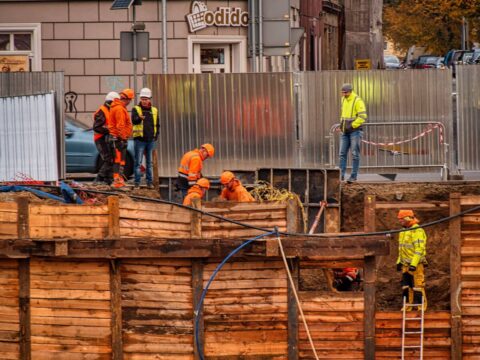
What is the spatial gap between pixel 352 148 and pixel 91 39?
11.3m

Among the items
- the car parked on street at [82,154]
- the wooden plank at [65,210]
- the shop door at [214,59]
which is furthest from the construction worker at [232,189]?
the shop door at [214,59]

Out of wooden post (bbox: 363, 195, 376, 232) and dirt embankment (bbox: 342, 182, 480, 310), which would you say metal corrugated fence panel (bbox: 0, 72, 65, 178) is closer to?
dirt embankment (bbox: 342, 182, 480, 310)

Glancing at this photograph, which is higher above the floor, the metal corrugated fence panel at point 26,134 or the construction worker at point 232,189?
the metal corrugated fence panel at point 26,134

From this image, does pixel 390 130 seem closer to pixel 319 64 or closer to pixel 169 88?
pixel 169 88

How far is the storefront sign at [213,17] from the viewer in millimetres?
36062

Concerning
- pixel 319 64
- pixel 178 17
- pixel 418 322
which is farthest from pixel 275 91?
pixel 319 64

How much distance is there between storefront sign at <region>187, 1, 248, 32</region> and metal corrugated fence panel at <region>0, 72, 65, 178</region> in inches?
368

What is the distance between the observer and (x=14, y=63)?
35.8 m

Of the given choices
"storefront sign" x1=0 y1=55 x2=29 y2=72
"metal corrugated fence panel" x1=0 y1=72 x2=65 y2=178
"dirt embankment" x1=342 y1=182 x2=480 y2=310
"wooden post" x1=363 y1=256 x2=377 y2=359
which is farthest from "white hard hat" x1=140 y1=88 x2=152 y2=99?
"storefront sign" x1=0 y1=55 x2=29 y2=72

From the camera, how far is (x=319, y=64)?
1975 inches

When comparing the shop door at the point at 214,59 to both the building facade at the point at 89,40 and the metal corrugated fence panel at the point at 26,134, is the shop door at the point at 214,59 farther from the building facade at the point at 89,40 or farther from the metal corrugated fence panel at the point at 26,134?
the metal corrugated fence panel at the point at 26,134

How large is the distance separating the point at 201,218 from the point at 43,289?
213 cm

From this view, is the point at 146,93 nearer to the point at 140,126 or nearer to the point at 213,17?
the point at 140,126

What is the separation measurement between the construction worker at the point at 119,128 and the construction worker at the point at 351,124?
4124 mm
